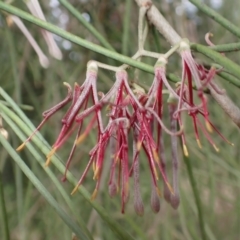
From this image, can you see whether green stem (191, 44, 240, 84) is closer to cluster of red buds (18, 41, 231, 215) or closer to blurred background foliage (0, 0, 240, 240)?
cluster of red buds (18, 41, 231, 215)

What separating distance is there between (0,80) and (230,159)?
405mm

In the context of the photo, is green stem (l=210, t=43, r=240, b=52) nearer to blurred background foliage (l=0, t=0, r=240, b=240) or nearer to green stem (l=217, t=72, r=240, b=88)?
green stem (l=217, t=72, r=240, b=88)

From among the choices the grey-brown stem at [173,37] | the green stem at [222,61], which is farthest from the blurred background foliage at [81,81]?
the green stem at [222,61]

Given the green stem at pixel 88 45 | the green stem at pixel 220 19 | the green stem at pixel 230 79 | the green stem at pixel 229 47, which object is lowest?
the green stem at pixel 230 79

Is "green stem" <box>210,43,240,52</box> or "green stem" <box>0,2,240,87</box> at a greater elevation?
"green stem" <box>0,2,240,87</box>

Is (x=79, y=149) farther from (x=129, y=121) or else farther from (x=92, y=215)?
(x=129, y=121)

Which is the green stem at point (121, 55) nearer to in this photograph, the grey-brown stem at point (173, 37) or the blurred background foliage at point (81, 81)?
the grey-brown stem at point (173, 37)

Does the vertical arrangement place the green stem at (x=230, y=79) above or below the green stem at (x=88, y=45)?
below

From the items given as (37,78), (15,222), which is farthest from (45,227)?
(37,78)

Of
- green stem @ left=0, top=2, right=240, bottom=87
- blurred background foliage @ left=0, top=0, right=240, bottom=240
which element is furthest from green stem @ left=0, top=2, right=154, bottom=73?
blurred background foliage @ left=0, top=0, right=240, bottom=240

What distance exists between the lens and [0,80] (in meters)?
0.81

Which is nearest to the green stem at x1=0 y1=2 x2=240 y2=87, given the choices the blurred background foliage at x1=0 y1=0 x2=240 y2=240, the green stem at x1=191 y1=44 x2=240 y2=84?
the green stem at x1=191 y1=44 x2=240 y2=84

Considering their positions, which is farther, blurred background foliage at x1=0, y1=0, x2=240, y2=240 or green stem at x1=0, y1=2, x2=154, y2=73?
blurred background foliage at x1=0, y1=0, x2=240, y2=240

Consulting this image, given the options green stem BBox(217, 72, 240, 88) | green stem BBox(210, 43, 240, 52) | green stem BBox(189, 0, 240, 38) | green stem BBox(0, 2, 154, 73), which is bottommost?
green stem BBox(217, 72, 240, 88)
